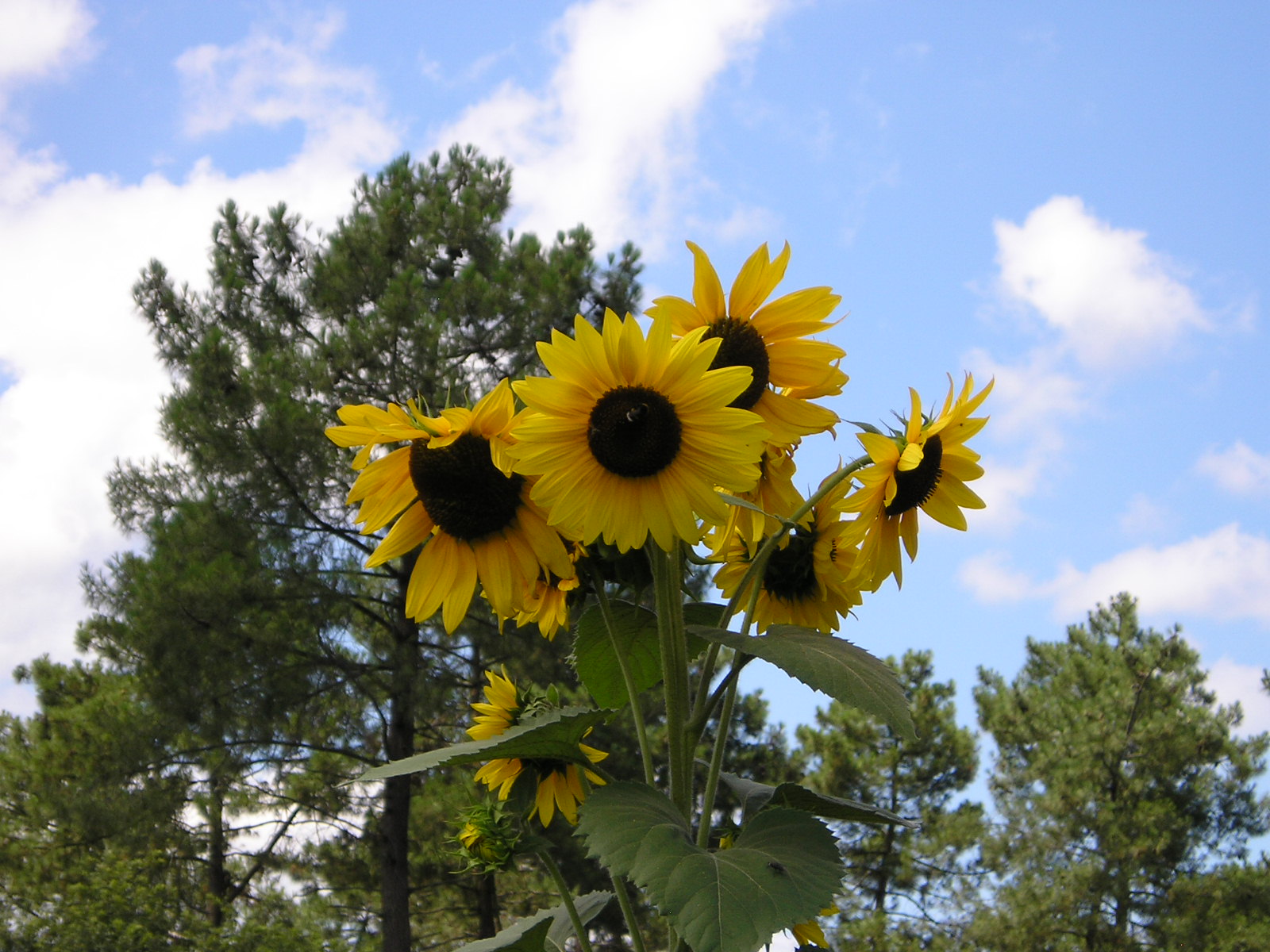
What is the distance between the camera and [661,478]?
820mm

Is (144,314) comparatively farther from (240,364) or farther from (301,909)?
(301,909)

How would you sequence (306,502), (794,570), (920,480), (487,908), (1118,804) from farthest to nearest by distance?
(1118,804) → (487,908) → (306,502) → (794,570) → (920,480)

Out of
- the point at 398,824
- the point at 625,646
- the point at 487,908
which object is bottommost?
the point at 625,646

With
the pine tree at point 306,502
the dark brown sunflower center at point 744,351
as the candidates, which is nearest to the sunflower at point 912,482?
the dark brown sunflower center at point 744,351

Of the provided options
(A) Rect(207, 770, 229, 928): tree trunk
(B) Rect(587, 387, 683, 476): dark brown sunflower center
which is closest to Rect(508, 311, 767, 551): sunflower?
(B) Rect(587, 387, 683, 476): dark brown sunflower center

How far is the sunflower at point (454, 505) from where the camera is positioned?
33.2 inches

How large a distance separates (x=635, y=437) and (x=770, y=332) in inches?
9.7

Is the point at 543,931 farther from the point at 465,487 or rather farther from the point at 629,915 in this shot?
the point at 465,487

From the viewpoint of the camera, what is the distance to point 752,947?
69cm

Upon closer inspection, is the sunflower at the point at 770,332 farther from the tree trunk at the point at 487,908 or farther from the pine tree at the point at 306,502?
the tree trunk at the point at 487,908

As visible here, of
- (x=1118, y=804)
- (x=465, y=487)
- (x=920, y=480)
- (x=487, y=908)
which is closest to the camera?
(x=465, y=487)

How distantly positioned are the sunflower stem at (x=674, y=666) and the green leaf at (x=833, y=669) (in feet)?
0.26

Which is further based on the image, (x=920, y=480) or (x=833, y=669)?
(x=920, y=480)

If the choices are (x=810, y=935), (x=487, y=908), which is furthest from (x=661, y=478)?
(x=487, y=908)
